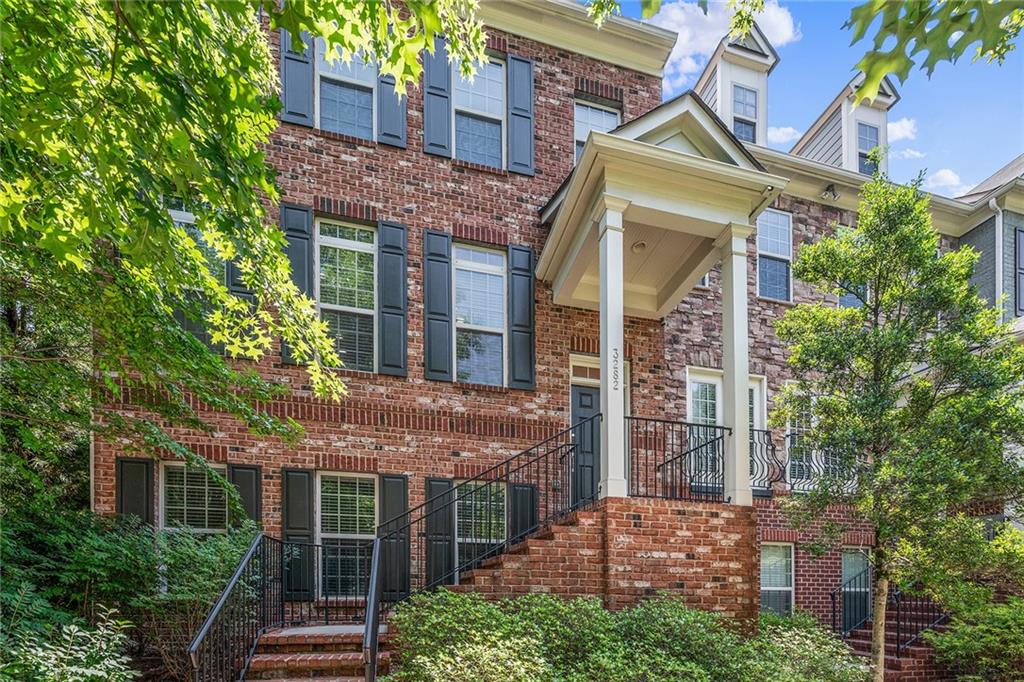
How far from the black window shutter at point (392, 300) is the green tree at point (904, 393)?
15.5 feet

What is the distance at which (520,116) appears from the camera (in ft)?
30.7

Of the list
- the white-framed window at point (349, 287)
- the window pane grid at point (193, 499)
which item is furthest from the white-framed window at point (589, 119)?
the window pane grid at point (193, 499)

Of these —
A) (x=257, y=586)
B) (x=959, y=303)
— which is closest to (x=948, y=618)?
(x=959, y=303)

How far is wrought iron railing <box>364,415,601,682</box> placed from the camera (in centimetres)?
760

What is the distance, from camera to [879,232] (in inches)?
283

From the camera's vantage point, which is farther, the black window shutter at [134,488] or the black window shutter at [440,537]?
the black window shutter at [440,537]

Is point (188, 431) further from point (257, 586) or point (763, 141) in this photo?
point (763, 141)

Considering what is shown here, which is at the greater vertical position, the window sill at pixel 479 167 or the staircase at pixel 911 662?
A: the window sill at pixel 479 167

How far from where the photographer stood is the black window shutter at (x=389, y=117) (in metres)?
8.73

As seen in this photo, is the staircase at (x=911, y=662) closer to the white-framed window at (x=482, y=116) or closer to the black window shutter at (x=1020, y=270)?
the black window shutter at (x=1020, y=270)

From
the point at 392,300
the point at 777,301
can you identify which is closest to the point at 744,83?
the point at 777,301

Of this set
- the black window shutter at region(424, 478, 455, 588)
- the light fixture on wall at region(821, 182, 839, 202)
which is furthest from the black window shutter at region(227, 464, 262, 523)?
the light fixture on wall at region(821, 182, 839, 202)

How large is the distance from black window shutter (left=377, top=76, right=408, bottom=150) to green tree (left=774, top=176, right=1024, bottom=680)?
536cm

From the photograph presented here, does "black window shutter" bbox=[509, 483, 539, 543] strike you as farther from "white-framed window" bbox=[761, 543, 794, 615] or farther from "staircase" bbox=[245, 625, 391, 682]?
"white-framed window" bbox=[761, 543, 794, 615]
